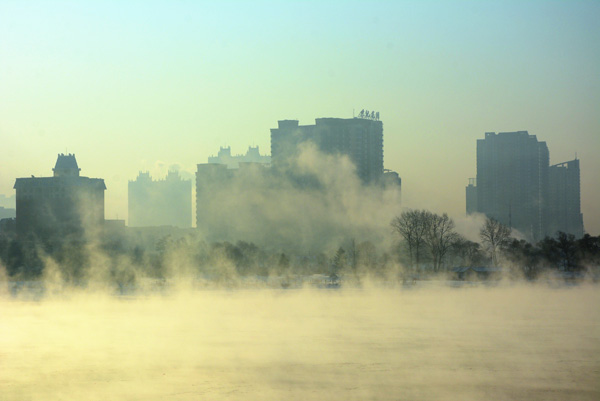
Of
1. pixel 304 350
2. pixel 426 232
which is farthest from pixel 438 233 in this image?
pixel 304 350

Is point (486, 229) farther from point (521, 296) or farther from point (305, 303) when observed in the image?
point (305, 303)

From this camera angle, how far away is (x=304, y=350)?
40469 mm

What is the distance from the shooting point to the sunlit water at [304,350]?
31.2 meters

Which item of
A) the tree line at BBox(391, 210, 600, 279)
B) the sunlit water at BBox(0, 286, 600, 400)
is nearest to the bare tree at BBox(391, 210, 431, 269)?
the tree line at BBox(391, 210, 600, 279)

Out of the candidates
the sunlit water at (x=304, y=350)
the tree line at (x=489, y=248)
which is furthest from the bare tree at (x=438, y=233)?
the sunlit water at (x=304, y=350)

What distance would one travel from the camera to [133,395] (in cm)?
3011

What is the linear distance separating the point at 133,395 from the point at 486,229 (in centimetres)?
11262

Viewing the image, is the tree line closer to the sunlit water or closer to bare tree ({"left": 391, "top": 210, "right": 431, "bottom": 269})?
bare tree ({"left": 391, "top": 210, "right": 431, "bottom": 269})

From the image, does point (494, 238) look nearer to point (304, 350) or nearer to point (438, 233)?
point (438, 233)

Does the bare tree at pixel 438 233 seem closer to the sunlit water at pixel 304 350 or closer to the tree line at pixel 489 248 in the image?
the tree line at pixel 489 248

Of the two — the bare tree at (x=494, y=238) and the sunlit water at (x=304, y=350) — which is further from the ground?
the bare tree at (x=494, y=238)

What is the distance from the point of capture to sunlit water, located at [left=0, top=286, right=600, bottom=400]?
31.2 meters

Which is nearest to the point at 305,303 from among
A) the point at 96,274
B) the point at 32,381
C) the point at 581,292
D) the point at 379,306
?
the point at 379,306

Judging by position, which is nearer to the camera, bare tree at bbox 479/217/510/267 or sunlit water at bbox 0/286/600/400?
sunlit water at bbox 0/286/600/400
